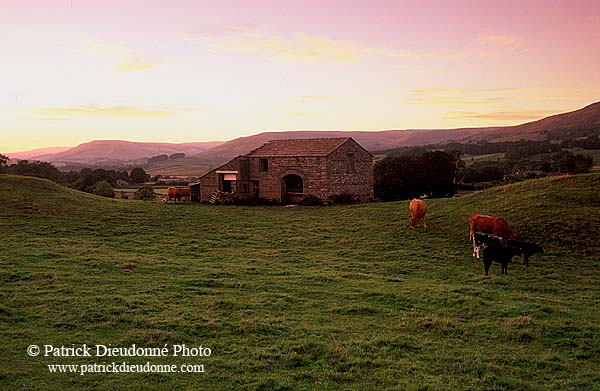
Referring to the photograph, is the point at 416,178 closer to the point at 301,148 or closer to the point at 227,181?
the point at 301,148

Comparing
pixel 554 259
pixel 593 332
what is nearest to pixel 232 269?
pixel 593 332

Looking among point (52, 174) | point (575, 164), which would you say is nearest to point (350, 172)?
point (575, 164)

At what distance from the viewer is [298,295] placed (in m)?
14.0

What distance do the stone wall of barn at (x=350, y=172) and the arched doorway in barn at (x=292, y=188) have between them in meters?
3.23

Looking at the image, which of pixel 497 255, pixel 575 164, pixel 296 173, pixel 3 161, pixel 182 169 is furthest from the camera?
pixel 182 169

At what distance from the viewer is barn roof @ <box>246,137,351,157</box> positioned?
40.7m

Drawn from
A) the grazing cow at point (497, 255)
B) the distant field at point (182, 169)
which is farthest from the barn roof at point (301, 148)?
the distant field at point (182, 169)

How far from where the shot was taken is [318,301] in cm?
1339

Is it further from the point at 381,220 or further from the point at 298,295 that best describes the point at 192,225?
the point at 298,295

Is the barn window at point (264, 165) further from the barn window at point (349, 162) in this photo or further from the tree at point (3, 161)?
A: the tree at point (3, 161)

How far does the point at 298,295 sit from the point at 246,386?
597cm

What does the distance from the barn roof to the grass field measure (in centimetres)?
1375

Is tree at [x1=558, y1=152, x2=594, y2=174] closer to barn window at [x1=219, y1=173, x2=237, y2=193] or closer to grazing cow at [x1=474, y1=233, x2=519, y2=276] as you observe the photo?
barn window at [x1=219, y1=173, x2=237, y2=193]

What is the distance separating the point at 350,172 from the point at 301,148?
16.2 feet
